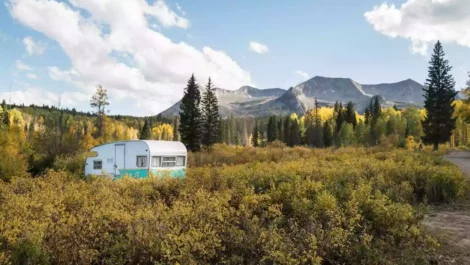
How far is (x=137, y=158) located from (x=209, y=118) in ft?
97.8

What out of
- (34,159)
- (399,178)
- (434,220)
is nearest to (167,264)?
(434,220)

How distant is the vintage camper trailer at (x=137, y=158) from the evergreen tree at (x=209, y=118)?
24956 millimetres

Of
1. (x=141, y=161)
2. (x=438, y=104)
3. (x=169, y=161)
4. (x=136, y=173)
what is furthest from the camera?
(x=438, y=104)

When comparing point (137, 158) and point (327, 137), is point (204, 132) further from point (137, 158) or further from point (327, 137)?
point (327, 137)

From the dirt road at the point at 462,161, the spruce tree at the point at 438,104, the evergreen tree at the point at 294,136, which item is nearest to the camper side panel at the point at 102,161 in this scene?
the dirt road at the point at 462,161

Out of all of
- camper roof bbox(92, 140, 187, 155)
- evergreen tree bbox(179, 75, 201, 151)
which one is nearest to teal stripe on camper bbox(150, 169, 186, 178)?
camper roof bbox(92, 140, 187, 155)

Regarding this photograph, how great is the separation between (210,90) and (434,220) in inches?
1744

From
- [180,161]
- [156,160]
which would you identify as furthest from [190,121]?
[156,160]

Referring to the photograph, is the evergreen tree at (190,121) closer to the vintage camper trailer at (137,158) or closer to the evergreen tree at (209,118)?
the evergreen tree at (209,118)

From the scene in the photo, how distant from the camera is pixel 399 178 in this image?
11.2 metres

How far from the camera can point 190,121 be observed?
A: 45500 millimetres

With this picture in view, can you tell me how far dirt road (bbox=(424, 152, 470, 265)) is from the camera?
18.7 ft

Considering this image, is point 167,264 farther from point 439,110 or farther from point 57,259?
point 439,110

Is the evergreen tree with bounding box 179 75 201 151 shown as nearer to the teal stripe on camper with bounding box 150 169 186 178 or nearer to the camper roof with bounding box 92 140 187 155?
the camper roof with bounding box 92 140 187 155
